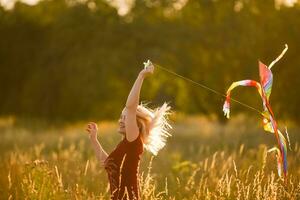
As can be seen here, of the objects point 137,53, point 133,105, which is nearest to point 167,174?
point 133,105

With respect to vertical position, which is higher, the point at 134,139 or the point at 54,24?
the point at 54,24

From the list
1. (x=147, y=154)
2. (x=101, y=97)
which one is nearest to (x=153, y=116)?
(x=147, y=154)

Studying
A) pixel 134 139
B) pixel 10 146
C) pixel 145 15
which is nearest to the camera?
pixel 134 139

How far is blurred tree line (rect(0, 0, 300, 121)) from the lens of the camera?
17.9m

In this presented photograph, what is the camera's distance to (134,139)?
4.73 metres

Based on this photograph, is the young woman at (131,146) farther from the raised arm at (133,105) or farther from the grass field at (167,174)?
the grass field at (167,174)

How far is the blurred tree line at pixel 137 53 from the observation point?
58.8 feet

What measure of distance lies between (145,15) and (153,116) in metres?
18.8

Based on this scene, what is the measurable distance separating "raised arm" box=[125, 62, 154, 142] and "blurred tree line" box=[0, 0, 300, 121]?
12.8 meters

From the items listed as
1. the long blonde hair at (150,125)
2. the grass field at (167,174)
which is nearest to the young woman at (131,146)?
the long blonde hair at (150,125)

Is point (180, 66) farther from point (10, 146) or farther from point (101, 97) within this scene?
point (10, 146)

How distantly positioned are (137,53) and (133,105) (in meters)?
17.9

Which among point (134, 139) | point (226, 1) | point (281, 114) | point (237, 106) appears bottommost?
point (134, 139)

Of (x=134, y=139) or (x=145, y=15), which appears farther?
(x=145, y=15)
